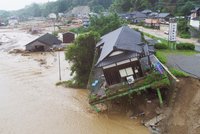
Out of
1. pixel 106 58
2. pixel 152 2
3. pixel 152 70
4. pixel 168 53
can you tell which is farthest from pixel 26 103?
pixel 152 2

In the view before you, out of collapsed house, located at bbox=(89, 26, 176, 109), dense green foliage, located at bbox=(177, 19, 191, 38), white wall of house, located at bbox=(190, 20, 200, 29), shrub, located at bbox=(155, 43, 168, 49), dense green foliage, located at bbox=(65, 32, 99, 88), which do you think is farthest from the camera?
dense green foliage, located at bbox=(177, 19, 191, 38)

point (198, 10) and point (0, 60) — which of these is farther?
point (198, 10)

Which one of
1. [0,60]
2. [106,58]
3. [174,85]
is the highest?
[106,58]

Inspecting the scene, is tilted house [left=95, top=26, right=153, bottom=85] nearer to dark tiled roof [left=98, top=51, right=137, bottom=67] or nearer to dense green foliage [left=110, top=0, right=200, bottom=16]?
dark tiled roof [left=98, top=51, right=137, bottom=67]

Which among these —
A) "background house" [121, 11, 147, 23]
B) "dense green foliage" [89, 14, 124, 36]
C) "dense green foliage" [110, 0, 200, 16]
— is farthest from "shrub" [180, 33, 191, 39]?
"background house" [121, 11, 147, 23]

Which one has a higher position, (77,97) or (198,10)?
(198,10)

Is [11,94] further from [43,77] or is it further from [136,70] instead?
[136,70]

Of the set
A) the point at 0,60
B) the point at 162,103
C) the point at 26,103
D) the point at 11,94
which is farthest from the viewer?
the point at 0,60
